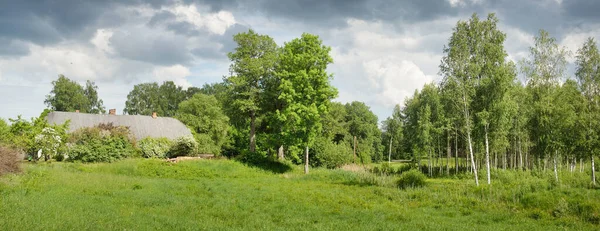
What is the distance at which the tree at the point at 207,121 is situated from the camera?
64.0m

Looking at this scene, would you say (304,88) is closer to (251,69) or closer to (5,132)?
(251,69)

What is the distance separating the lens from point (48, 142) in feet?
135

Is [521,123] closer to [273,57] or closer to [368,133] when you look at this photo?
[273,57]

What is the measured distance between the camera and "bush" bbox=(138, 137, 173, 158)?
47978mm

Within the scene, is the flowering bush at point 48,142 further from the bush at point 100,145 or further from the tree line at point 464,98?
the tree line at point 464,98

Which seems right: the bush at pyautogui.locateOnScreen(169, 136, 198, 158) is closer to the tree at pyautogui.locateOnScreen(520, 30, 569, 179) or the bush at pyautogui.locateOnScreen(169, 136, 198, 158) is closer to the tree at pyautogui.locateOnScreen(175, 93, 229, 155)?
the tree at pyautogui.locateOnScreen(175, 93, 229, 155)

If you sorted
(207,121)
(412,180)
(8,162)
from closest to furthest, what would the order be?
1. (8,162)
2. (412,180)
3. (207,121)

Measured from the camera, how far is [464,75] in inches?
1385

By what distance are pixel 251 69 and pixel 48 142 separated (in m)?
22.0

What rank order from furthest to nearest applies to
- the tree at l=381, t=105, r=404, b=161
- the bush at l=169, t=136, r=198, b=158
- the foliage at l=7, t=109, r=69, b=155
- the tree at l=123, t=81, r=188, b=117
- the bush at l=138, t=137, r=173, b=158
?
the tree at l=123, t=81, r=188, b=117 < the tree at l=381, t=105, r=404, b=161 < the bush at l=169, t=136, r=198, b=158 < the bush at l=138, t=137, r=173, b=158 < the foliage at l=7, t=109, r=69, b=155

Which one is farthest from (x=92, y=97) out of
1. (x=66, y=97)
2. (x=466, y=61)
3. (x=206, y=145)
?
(x=466, y=61)

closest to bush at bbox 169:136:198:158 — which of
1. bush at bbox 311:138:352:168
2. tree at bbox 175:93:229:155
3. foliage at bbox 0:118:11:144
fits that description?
tree at bbox 175:93:229:155

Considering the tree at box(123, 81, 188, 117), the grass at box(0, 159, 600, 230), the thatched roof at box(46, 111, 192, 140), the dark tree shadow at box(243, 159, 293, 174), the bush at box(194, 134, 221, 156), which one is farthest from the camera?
the tree at box(123, 81, 188, 117)

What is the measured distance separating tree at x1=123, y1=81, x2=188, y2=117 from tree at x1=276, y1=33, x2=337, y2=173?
7360cm
